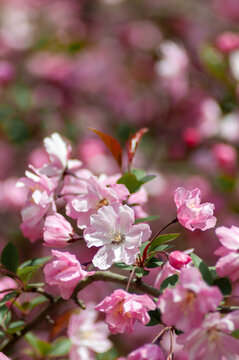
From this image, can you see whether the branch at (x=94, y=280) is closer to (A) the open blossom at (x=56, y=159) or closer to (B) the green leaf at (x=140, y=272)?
(B) the green leaf at (x=140, y=272)

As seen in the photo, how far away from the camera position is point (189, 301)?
798mm

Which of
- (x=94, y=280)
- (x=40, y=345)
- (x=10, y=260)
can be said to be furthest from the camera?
(x=40, y=345)

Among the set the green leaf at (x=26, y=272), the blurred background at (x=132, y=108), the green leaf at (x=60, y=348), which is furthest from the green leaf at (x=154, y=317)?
the blurred background at (x=132, y=108)

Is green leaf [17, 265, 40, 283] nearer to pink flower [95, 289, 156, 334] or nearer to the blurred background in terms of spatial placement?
pink flower [95, 289, 156, 334]

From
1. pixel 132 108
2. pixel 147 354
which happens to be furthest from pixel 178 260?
pixel 132 108

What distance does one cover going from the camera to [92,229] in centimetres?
98

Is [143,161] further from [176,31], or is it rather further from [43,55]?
[176,31]

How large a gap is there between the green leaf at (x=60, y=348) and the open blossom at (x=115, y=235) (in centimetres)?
39

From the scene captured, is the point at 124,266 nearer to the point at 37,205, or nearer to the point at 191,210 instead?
the point at 191,210

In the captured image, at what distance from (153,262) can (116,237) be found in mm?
87

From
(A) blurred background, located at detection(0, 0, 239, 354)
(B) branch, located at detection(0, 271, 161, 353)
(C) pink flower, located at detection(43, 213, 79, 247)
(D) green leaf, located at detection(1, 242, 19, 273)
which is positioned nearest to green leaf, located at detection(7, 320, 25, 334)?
(B) branch, located at detection(0, 271, 161, 353)

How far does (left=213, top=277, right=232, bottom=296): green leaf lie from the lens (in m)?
0.87

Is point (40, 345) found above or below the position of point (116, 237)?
below

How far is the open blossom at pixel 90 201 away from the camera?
1.02m
